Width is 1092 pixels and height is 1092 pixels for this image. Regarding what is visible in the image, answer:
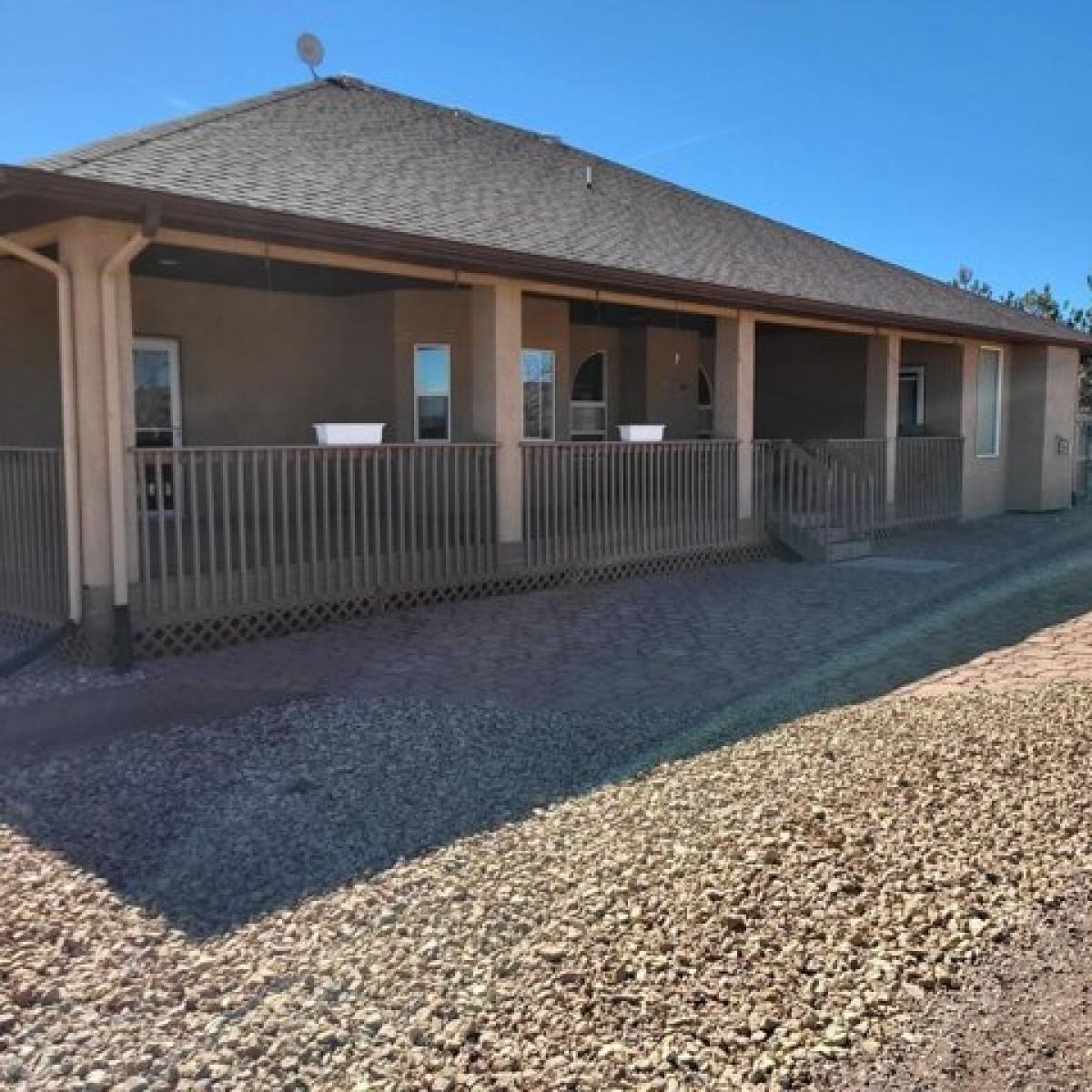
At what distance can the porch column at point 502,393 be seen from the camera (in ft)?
37.0

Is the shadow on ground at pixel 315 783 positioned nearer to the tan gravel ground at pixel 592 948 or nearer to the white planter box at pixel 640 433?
the tan gravel ground at pixel 592 948

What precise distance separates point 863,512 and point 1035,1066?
14066 mm

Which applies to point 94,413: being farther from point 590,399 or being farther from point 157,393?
point 590,399

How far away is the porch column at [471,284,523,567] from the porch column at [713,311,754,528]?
3785 mm

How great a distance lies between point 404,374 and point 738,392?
4.26 m

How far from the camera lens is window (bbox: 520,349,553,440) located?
1532cm

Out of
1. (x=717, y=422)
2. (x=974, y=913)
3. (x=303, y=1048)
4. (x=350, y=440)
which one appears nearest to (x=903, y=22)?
(x=717, y=422)

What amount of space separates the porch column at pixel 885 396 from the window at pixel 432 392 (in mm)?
6820

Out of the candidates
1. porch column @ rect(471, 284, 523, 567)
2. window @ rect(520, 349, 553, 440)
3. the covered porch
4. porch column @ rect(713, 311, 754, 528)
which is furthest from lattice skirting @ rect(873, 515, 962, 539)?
porch column @ rect(471, 284, 523, 567)

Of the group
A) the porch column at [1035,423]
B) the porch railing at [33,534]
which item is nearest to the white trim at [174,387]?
the porch railing at [33,534]

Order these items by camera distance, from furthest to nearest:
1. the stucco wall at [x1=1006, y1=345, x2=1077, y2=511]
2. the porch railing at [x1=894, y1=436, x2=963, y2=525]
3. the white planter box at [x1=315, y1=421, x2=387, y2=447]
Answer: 1. the stucco wall at [x1=1006, y1=345, x2=1077, y2=511]
2. the porch railing at [x1=894, y1=436, x2=963, y2=525]
3. the white planter box at [x1=315, y1=421, x2=387, y2=447]

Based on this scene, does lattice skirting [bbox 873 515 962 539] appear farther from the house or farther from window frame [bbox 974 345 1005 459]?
window frame [bbox 974 345 1005 459]

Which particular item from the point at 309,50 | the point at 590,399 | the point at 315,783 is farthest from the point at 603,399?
the point at 315,783

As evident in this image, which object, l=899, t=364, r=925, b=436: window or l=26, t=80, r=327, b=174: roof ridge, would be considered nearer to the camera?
l=26, t=80, r=327, b=174: roof ridge
